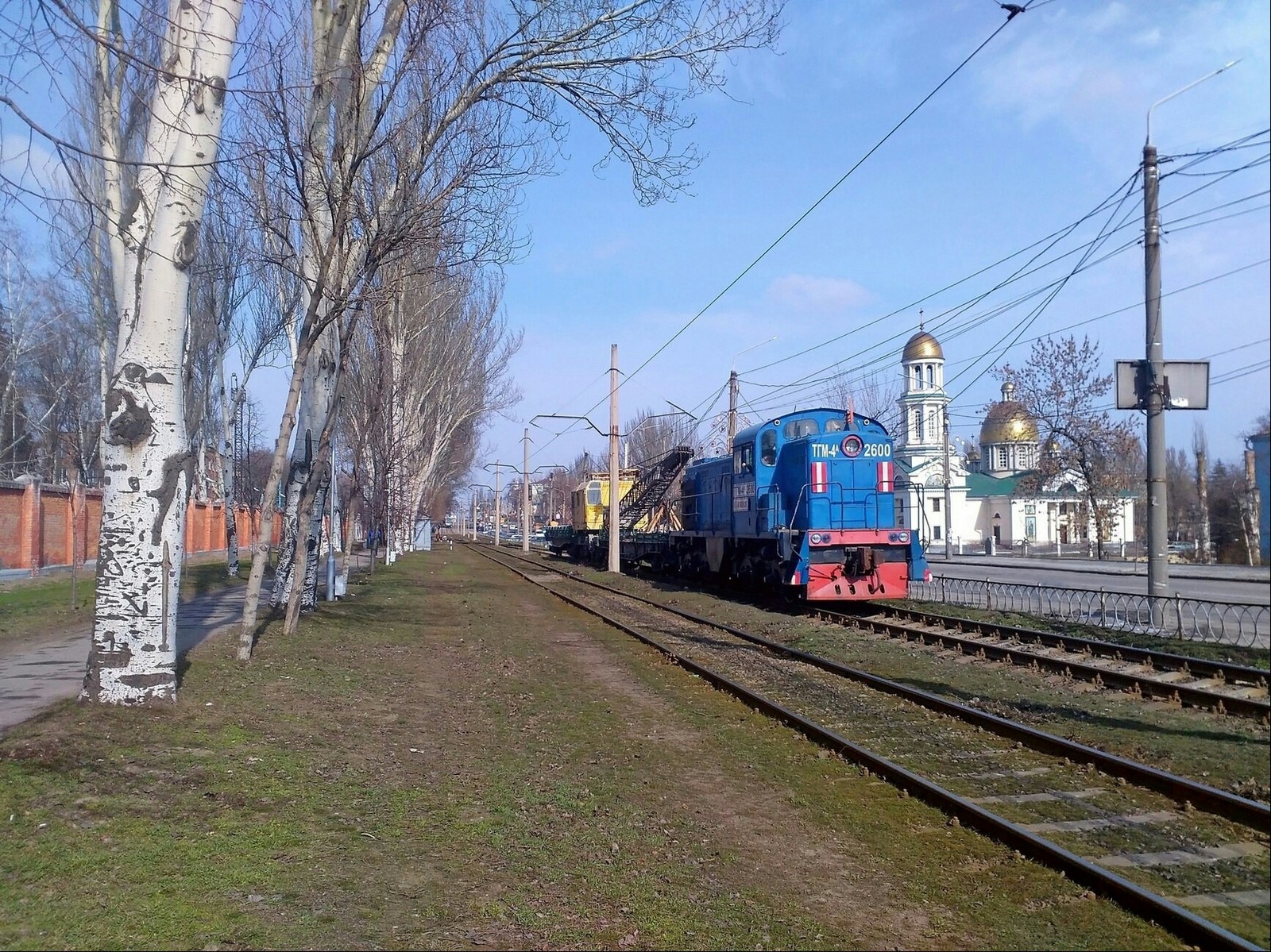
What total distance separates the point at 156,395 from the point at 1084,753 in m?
8.59

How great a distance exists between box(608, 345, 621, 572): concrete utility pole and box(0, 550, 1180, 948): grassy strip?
23684 millimetres

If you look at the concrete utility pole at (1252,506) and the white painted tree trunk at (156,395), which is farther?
the white painted tree trunk at (156,395)

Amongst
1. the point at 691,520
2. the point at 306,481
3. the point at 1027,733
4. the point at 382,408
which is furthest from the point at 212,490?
the point at 1027,733

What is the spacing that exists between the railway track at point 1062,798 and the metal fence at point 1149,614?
4206mm

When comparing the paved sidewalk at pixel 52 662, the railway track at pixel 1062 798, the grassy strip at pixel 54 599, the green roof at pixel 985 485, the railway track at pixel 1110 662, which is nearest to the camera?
the railway track at pixel 1062 798

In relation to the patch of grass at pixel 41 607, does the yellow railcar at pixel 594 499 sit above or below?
above

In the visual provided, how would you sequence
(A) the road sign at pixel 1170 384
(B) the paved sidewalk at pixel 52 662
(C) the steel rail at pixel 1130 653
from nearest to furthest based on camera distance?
(B) the paved sidewalk at pixel 52 662, (A) the road sign at pixel 1170 384, (C) the steel rail at pixel 1130 653

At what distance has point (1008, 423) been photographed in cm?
5703

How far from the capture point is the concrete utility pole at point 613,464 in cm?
3425

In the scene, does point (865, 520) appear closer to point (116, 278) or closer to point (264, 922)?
point (116, 278)

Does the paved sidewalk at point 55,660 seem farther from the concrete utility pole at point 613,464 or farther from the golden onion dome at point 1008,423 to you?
the golden onion dome at point 1008,423

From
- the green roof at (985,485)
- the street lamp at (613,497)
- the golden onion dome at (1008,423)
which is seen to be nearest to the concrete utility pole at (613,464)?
the street lamp at (613,497)

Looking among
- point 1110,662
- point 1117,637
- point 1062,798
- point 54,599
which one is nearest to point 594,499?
point 54,599

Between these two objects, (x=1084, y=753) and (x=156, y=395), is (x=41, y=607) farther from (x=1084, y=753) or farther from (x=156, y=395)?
(x=1084, y=753)
